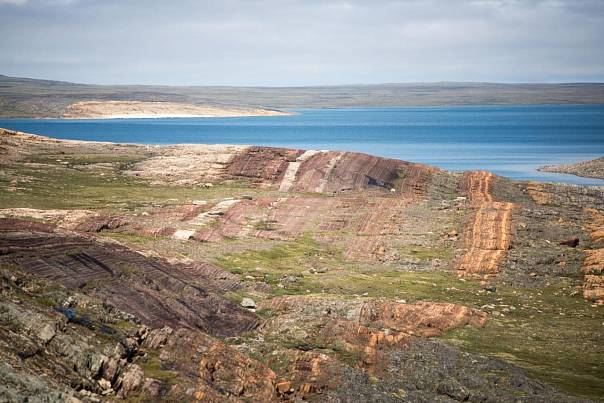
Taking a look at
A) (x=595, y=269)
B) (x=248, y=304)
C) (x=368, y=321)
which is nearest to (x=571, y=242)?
(x=595, y=269)

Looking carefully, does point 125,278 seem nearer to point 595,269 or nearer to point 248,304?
point 248,304

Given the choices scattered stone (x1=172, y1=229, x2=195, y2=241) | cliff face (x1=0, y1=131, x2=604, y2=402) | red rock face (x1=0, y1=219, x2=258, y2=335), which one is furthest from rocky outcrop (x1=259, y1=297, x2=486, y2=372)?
scattered stone (x1=172, y1=229, x2=195, y2=241)

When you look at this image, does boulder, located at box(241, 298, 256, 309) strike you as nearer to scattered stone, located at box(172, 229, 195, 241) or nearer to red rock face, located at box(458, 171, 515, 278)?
scattered stone, located at box(172, 229, 195, 241)

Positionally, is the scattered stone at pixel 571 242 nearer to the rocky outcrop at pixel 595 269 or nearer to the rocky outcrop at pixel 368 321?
the rocky outcrop at pixel 595 269

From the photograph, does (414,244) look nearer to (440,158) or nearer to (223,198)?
(223,198)

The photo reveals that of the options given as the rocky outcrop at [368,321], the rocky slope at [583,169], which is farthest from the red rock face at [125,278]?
the rocky slope at [583,169]

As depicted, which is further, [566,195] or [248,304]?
[566,195]
